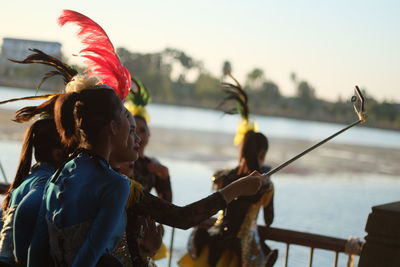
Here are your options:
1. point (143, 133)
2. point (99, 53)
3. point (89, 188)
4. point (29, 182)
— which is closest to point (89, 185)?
point (89, 188)

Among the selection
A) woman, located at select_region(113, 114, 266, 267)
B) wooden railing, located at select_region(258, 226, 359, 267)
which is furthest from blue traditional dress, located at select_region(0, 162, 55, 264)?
wooden railing, located at select_region(258, 226, 359, 267)

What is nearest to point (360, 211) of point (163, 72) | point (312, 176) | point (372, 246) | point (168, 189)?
point (312, 176)

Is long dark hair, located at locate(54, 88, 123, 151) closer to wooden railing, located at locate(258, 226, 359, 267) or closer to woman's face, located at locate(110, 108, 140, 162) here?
woman's face, located at locate(110, 108, 140, 162)

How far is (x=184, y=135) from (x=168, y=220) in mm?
33620

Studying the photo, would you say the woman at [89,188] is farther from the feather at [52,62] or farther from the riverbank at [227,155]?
the riverbank at [227,155]

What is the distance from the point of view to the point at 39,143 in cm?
249

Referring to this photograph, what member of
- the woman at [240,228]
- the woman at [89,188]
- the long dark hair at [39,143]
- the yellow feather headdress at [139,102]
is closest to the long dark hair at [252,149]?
the woman at [240,228]

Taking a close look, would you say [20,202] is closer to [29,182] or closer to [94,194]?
[29,182]

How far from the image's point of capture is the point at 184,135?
3575cm

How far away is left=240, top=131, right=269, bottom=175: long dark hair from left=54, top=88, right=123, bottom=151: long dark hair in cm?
198

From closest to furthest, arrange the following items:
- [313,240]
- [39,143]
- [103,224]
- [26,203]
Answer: [103,224], [26,203], [39,143], [313,240]

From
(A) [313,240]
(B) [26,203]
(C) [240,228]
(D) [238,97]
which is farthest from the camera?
(D) [238,97]

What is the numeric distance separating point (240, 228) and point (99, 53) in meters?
1.86

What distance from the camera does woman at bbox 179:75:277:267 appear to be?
13.3ft
